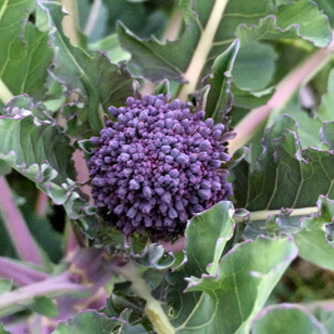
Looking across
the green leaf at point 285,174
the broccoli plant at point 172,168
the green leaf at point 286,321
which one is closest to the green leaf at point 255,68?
the broccoli plant at point 172,168

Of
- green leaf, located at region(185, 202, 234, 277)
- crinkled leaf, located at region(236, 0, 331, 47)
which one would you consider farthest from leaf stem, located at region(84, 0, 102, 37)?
green leaf, located at region(185, 202, 234, 277)

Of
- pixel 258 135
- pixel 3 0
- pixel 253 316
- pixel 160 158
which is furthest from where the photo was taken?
pixel 258 135

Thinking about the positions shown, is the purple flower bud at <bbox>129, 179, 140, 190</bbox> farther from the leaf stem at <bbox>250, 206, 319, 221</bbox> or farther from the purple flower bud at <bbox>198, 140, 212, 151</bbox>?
the leaf stem at <bbox>250, 206, 319, 221</bbox>

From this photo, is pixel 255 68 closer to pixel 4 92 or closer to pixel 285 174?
pixel 285 174

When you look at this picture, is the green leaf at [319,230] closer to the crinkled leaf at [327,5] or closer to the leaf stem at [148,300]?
the leaf stem at [148,300]

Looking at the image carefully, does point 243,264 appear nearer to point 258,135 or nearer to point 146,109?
point 146,109

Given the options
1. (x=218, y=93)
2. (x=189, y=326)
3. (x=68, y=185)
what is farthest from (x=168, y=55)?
(x=189, y=326)
